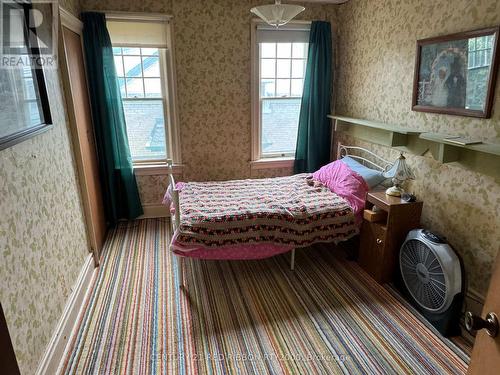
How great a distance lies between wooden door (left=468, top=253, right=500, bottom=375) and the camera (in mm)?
898

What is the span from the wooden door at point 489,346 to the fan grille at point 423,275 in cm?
128

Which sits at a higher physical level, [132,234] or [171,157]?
[171,157]

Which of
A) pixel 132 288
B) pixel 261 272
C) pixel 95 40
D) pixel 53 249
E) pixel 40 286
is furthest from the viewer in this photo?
pixel 95 40

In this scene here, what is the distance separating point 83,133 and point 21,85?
1.41 meters

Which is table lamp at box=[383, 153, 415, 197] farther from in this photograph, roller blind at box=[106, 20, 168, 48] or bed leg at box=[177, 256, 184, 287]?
roller blind at box=[106, 20, 168, 48]

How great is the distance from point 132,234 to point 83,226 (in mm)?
893

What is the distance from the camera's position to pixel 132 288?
8.80 ft

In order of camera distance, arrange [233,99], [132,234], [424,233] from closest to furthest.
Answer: [424,233] → [132,234] → [233,99]

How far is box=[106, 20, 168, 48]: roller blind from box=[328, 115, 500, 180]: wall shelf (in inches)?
87.1

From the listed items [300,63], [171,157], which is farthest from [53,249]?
[300,63]

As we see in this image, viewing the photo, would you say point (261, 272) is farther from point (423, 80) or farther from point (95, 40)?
point (95, 40)

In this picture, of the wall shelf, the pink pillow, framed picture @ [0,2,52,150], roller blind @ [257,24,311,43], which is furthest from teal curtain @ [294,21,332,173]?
framed picture @ [0,2,52,150]

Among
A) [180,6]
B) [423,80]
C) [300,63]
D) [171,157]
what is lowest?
[171,157]

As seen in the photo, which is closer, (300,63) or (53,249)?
(53,249)
